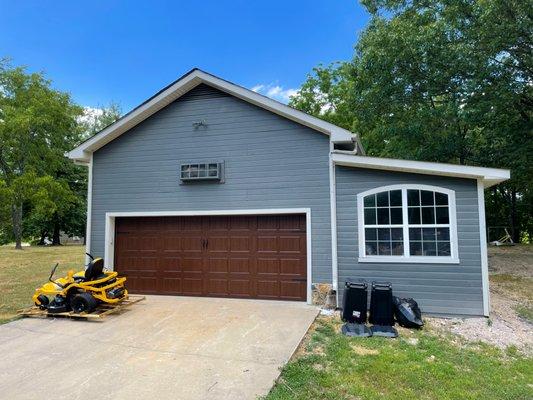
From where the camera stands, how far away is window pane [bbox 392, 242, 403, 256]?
7.25m

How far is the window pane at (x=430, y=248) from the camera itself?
279 inches

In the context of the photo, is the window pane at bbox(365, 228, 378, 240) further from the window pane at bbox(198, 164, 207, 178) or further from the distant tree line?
the distant tree line

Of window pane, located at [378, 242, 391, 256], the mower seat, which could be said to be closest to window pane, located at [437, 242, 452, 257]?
window pane, located at [378, 242, 391, 256]

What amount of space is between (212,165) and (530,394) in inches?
270

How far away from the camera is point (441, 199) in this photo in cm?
711

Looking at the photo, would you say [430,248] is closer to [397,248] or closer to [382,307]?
[397,248]

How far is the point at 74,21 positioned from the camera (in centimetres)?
1412

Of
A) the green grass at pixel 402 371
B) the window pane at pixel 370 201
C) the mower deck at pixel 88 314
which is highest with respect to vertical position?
the window pane at pixel 370 201

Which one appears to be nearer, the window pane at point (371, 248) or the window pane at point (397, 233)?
the window pane at point (397, 233)

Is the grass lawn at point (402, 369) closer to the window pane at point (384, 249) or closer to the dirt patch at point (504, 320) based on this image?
the dirt patch at point (504, 320)

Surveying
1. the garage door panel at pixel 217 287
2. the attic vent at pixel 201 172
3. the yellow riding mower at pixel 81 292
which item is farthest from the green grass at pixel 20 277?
the attic vent at pixel 201 172

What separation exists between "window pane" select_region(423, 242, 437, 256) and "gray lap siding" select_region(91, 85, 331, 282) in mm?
1917

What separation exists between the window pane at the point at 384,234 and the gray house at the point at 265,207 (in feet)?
0.13

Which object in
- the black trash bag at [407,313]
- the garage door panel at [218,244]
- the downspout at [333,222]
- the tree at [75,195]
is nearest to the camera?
the black trash bag at [407,313]
